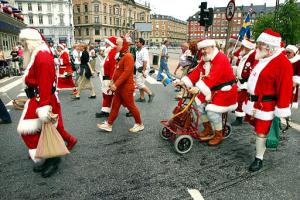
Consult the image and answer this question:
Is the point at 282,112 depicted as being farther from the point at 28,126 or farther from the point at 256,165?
the point at 28,126

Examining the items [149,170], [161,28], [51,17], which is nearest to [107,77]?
[149,170]

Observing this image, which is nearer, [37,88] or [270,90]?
[37,88]

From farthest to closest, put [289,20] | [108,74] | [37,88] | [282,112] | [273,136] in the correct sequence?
[289,20], [108,74], [273,136], [282,112], [37,88]

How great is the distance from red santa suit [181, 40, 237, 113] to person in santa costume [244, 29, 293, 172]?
597 millimetres

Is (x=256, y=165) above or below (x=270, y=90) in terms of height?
below

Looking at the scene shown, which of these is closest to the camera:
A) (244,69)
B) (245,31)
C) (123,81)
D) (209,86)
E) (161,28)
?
(209,86)

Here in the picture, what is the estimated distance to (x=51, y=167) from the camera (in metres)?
3.55

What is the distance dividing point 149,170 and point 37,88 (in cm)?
190

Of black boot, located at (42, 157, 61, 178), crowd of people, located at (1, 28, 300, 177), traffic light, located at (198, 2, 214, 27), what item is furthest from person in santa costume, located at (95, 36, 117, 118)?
traffic light, located at (198, 2, 214, 27)

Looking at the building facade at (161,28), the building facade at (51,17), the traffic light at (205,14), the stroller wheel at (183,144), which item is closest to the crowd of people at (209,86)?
the stroller wheel at (183,144)

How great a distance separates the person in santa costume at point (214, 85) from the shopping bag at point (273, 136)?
0.94 m

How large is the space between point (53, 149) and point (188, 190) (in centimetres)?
180

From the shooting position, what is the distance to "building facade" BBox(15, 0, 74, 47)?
7281 centimetres

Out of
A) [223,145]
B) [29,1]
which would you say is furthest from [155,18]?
[223,145]
